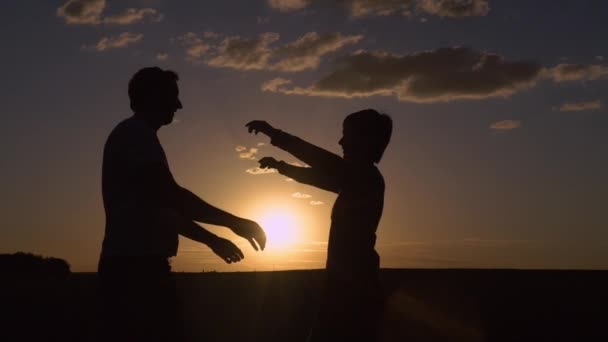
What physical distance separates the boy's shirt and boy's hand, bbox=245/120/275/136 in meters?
0.18

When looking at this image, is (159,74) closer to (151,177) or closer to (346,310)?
(151,177)

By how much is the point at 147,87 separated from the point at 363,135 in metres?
1.55

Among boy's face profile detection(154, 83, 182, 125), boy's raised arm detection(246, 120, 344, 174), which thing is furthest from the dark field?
boy's face profile detection(154, 83, 182, 125)

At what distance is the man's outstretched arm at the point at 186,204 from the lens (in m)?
4.93

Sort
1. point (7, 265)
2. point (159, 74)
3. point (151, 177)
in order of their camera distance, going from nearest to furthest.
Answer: point (151, 177) < point (159, 74) < point (7, 265)

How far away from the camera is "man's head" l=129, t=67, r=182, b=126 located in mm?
5336

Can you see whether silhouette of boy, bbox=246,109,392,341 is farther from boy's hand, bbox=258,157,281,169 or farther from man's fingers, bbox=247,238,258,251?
man's fingers, bbox=247,238,258,251

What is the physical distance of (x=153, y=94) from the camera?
534 cm

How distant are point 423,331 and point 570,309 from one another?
3476mm

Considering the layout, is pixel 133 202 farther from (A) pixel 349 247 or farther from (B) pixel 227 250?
(A) pixel 349 247

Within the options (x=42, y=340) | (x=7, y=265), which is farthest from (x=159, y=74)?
(x=7, y=265)

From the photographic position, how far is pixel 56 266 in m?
18.2

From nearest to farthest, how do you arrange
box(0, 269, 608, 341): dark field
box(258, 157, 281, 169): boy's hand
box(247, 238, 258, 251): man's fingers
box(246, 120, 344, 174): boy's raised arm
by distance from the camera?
box(246, 120, 344, 174): boy's raised arm
box(247, 238, 258, 251): man's fingers
box(258, 157, 281, 169): boy's hand
box(0, 269, 608, 341): dark field

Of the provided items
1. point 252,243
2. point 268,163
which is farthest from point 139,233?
point 268,163
